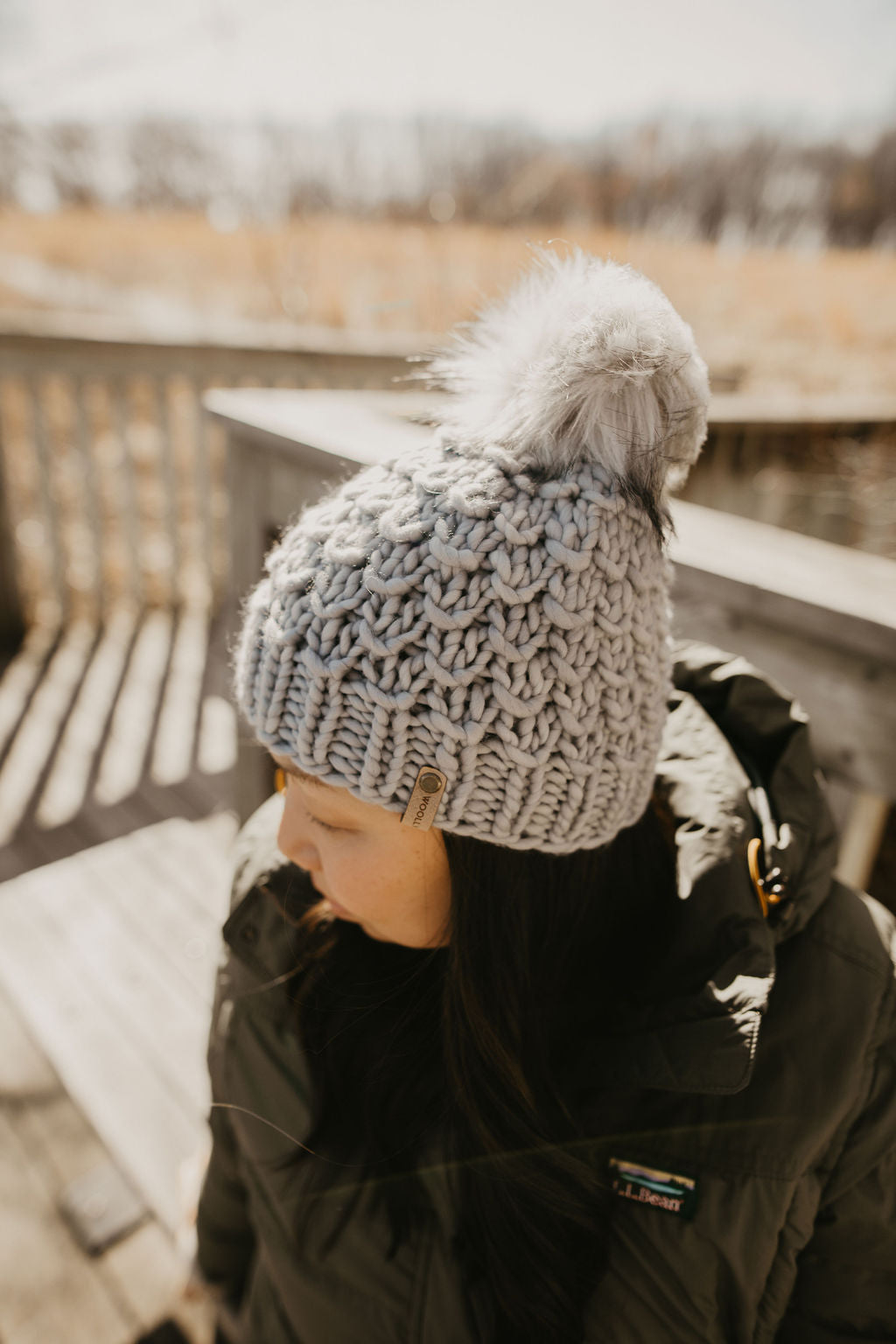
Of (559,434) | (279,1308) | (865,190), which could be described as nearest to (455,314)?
(559,434)

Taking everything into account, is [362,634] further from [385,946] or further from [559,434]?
[385,946]

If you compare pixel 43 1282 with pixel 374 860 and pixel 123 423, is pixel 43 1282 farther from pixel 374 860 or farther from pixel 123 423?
pixel 123 423

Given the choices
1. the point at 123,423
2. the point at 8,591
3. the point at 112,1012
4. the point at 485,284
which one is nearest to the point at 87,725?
the point at 8,591

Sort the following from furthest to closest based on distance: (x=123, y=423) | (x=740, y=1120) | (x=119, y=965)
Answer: (x=123, y=423) < (x=119, y=965) < (x=740, y=1120)

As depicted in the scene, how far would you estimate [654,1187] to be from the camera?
0.93 m

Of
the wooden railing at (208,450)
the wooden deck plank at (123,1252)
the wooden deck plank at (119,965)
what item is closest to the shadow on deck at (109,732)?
the wooden railing at (208,450)

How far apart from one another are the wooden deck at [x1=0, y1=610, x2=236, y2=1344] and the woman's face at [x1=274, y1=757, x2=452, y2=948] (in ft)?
3.27

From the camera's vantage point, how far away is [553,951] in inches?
40.0

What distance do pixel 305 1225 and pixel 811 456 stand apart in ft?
13.4

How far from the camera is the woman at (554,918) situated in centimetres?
82

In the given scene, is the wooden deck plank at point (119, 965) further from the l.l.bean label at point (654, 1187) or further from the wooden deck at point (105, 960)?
the l.l.bean label at point (654, 1187)

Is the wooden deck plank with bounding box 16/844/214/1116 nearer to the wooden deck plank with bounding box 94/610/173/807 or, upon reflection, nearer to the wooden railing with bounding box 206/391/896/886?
the wooden deck plank with bounding box 94/610/173/807

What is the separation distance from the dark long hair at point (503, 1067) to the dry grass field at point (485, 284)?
3226 mm

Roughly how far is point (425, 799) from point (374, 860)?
0.45ft
